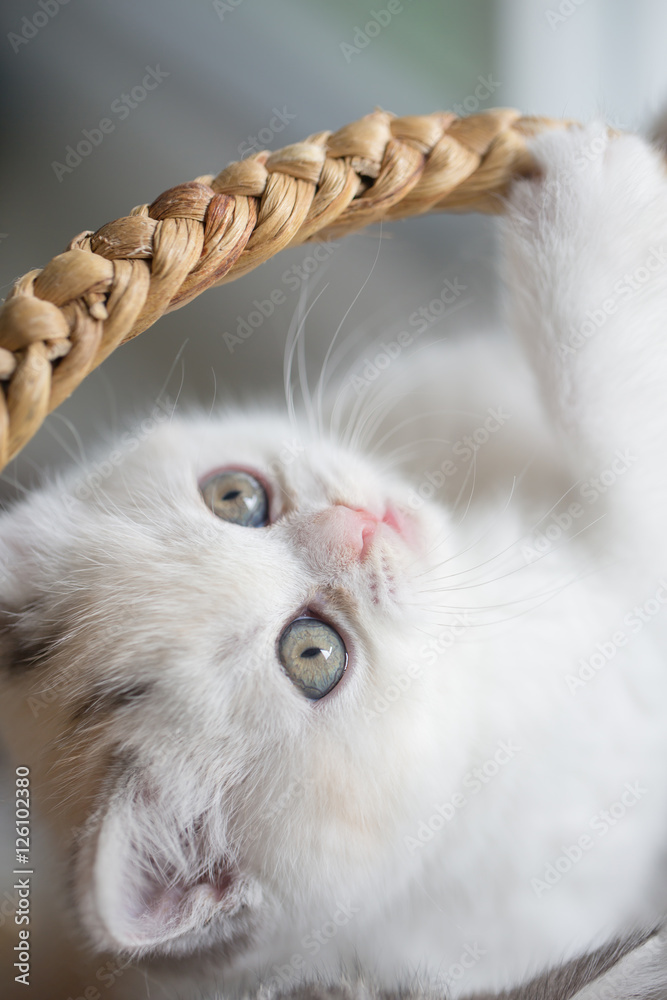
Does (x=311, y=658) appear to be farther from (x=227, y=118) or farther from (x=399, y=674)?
(x=227, y=118)

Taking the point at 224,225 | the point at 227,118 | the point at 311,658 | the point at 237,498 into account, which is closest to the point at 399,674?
the point at 311,658

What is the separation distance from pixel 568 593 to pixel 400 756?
0.30 m

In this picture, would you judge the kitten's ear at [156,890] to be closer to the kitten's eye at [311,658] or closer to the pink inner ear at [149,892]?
the pink inner ear at [149,892]

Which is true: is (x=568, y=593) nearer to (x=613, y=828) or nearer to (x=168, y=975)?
(x=613, y=828)

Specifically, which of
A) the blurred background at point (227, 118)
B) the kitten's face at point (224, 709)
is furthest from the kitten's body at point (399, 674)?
the blurred background at point (227, 118)

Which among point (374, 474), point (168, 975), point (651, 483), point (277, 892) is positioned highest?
point (651, 483)

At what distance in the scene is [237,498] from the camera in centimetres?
88

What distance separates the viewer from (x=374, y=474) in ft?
3.16

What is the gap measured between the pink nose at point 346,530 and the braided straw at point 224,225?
0.28 m

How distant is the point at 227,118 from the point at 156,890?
4.45 feet

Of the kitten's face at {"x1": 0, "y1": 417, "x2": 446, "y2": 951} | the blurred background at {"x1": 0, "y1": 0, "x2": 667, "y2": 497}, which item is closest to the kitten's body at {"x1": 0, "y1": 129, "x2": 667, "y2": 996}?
the kitten's face at {"x1": 0, "y1": 417, "x2": 446, "y2": 951}

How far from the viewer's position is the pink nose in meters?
0.78

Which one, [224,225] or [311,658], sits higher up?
[224,225]

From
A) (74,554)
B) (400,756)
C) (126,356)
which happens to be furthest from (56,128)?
(400,756)
